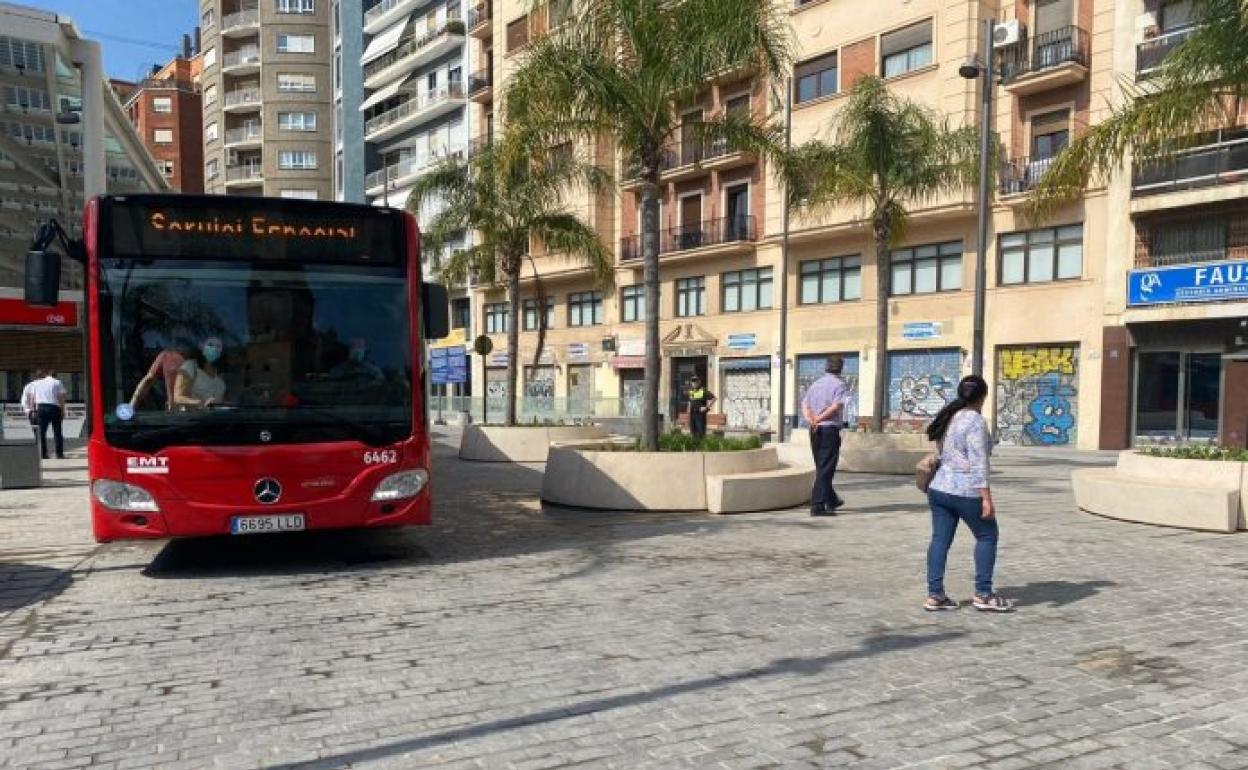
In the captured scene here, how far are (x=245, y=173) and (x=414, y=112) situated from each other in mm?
20588

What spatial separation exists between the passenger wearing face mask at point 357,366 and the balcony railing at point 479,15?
43.1m

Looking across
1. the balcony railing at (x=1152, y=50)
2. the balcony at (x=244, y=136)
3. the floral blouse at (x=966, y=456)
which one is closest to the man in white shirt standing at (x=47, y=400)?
the floral blouse at (x=966, y=456)

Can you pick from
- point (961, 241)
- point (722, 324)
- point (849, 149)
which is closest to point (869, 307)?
point (961, 241)

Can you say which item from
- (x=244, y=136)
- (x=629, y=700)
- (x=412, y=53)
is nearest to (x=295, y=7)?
(x=244, y=136)

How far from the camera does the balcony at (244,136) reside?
211 feet

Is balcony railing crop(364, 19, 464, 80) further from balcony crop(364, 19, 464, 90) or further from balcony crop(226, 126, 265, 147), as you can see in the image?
balcony crop(226, 126, 265, 147)

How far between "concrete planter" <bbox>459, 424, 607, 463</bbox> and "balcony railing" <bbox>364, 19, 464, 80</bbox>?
120ft

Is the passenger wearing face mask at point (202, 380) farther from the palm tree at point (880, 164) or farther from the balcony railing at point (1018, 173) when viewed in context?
the balcony railing at point (1018, 173)

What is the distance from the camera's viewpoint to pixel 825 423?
33.2 ft

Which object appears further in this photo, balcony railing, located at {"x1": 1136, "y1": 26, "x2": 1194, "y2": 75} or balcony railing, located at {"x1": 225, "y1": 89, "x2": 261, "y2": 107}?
balcony railing, located at {"x1": 225, "y1": 89, "x2": 261, "y2": 107}

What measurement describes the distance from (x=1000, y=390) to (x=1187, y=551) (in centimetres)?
1944

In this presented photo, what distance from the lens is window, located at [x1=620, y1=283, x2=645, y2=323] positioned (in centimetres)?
3908

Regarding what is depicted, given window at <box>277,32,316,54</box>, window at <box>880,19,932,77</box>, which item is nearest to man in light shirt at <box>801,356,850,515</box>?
window at <box>880,19,932,77</box>

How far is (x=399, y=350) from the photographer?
24.2ft
